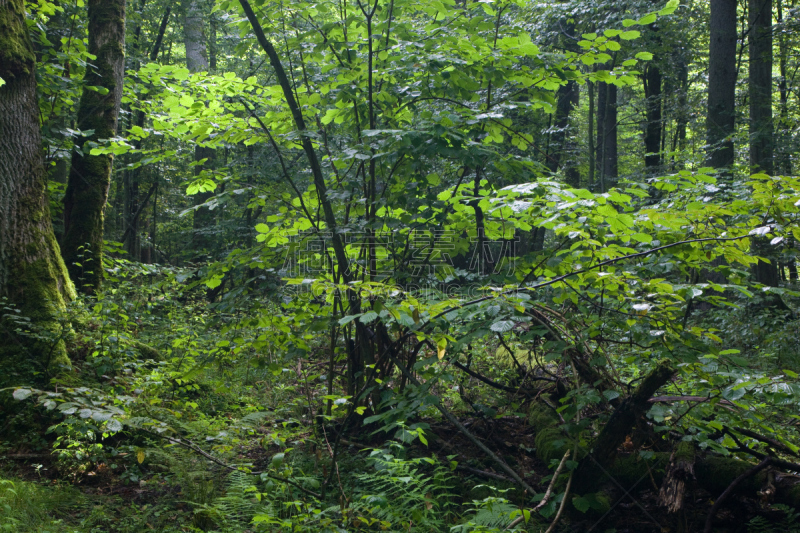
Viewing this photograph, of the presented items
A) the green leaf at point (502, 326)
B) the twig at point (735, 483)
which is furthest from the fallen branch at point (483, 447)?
the twig at point (735, 483)

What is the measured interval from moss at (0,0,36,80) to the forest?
1.4 inches

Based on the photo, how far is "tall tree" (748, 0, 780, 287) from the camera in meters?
8.20

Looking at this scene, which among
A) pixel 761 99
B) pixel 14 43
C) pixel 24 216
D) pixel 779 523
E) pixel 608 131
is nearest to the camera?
pixel 779 523

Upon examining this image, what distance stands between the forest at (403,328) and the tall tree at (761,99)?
222 centimetres

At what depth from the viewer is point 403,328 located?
3611 millimetres

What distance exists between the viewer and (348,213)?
404 cm

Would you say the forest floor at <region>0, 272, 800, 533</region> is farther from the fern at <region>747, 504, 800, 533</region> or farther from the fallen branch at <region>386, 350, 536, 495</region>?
the fallen branch at <region>386, 350, 536, 495</region>

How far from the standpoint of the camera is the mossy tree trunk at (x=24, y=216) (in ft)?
15.0

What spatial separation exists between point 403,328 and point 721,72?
9.13 metres

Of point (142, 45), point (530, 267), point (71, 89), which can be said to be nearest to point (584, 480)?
point (530, 267)

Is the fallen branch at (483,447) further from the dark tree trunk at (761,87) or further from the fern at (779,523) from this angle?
the dark tree trunk at (761,87)

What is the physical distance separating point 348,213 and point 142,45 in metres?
12.6

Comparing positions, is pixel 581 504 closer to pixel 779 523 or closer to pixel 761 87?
pixel 779 523

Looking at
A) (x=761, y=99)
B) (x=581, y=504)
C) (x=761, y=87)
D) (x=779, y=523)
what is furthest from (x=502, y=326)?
(x=761, y=87)
